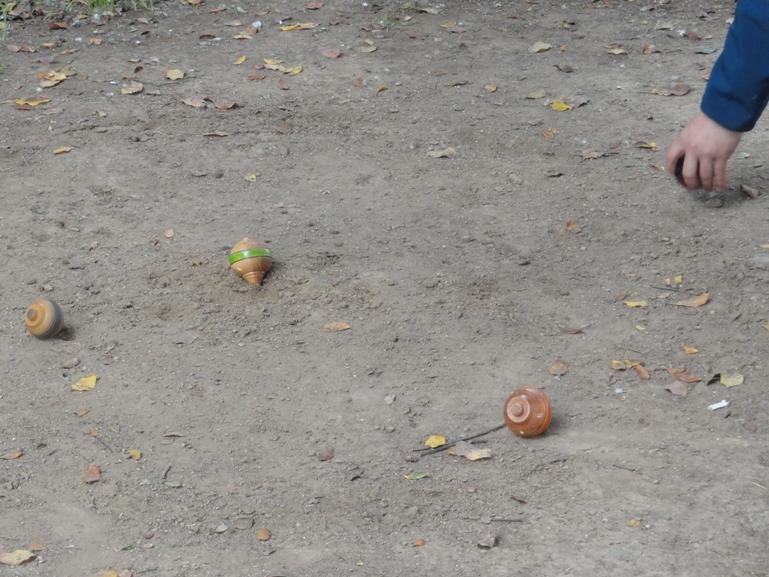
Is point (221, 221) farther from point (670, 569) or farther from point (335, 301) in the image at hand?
point (670, 569)

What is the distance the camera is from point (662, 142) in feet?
18.2

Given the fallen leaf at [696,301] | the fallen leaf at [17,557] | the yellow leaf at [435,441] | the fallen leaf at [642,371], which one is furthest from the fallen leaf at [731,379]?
the fallen leaf at [17,557]

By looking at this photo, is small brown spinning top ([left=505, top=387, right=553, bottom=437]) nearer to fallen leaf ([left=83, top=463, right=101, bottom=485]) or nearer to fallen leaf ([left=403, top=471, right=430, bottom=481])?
fallen leaf ([left=403, top=471, right=430, bottom=481])

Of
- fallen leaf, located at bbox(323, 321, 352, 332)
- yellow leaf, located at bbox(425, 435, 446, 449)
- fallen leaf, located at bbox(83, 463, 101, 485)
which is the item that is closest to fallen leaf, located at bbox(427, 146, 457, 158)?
fallen leaf, located at bbox(323, 321, 352, 332)

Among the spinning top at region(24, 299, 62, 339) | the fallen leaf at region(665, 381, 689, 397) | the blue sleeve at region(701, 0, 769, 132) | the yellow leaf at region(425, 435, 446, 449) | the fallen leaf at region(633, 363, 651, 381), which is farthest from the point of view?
the spinning top at region(24, 299, 62, 339)

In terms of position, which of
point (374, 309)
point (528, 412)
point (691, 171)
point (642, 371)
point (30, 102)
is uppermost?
point (691, 171)

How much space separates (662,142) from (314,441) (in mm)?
2669

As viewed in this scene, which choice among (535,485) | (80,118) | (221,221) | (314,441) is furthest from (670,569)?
(80,118)

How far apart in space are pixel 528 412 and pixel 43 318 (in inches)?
73.8

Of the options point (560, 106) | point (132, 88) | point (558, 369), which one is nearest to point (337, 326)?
point (558, 369)

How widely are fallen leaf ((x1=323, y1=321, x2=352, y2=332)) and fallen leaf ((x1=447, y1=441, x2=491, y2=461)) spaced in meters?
0.80

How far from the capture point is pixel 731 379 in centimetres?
399

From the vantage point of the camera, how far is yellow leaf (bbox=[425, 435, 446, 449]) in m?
3.79

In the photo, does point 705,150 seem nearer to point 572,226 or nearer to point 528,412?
point 528,412
